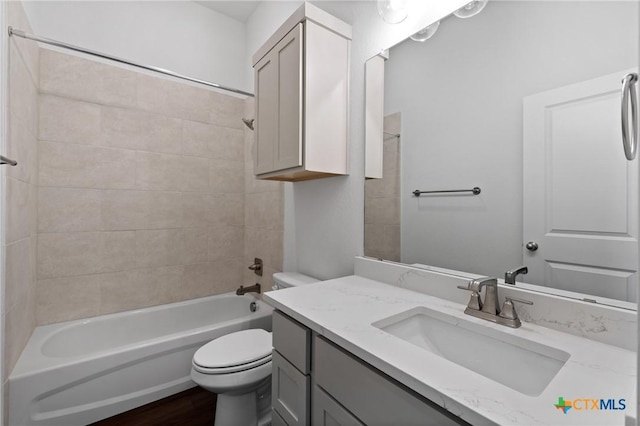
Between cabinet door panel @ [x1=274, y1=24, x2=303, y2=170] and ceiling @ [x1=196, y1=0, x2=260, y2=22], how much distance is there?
126 centimetres

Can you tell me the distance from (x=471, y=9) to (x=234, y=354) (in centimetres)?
180

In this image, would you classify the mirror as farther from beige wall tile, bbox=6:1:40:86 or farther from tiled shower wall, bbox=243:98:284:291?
beige wall tile, bbox=6:1:40:86

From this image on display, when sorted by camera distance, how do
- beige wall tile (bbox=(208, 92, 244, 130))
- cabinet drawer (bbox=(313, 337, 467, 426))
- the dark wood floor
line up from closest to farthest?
cabinet drawer (bbox=(313, 337, 467, 426))
the dark wood floor
beige wall tile (bbox=(208, 92, 244, 130))

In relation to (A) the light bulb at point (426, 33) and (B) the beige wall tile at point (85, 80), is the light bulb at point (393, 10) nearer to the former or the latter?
(A) the light bulb at point (426, 33)

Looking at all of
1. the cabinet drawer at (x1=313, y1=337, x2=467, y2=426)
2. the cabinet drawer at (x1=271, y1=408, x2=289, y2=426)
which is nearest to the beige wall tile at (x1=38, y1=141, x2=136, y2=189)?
the cabinet drawer at (x1=271, y1=408, x2=289, y2=426)

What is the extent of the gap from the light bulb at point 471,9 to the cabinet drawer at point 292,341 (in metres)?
1.25

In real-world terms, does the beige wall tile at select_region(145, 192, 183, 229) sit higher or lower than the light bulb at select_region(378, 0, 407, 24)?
lower

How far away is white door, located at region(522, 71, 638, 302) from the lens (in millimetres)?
726

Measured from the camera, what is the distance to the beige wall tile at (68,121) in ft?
5.98

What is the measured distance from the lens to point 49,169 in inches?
72.4

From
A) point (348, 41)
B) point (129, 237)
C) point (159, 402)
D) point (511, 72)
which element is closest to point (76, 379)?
point (159, 402)

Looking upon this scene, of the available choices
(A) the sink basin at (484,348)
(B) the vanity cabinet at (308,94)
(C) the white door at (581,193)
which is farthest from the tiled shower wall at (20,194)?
(C) the white door at (581,193)

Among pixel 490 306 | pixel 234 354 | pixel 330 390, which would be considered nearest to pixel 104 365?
pixel 234 354

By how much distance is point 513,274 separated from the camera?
0.89m
